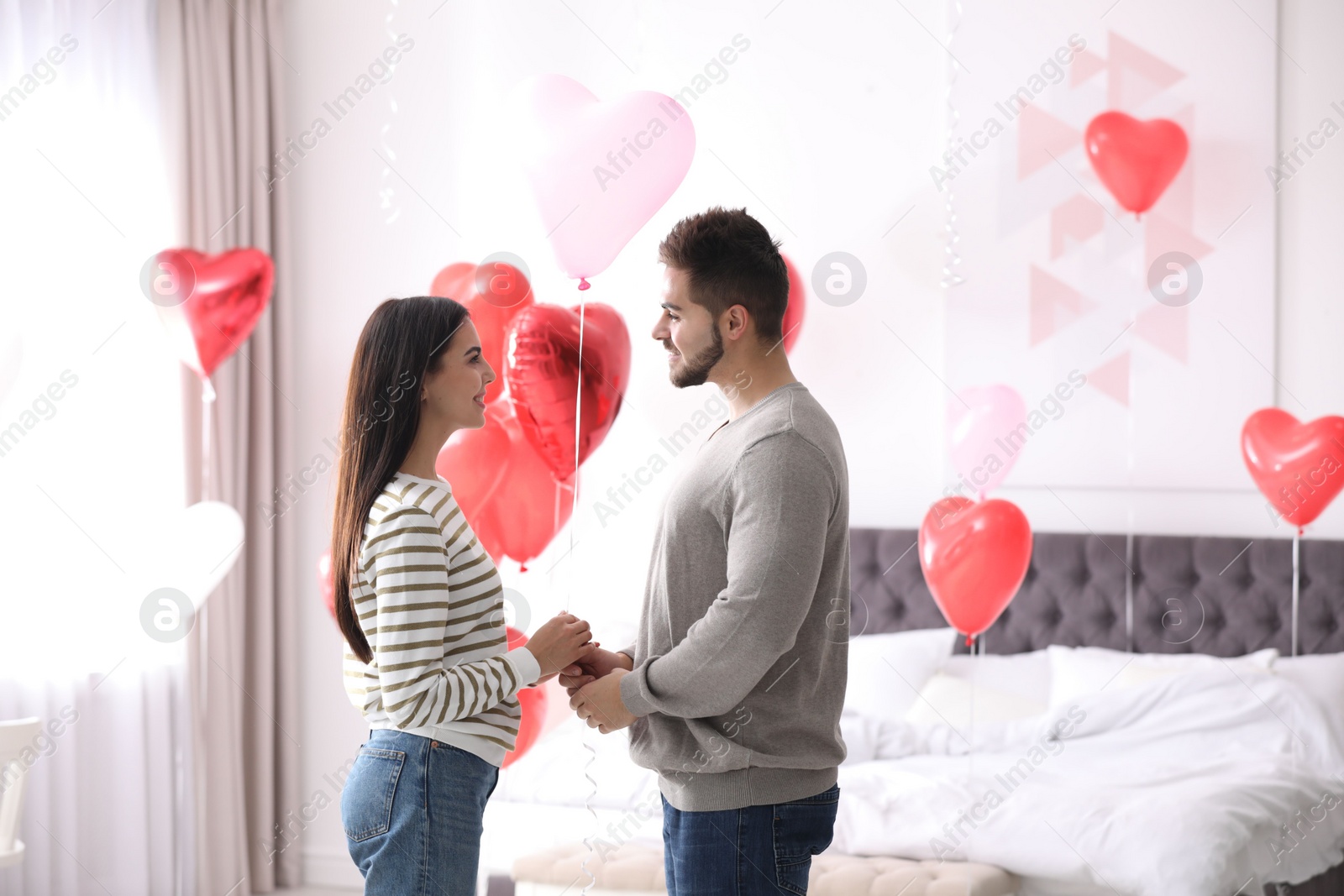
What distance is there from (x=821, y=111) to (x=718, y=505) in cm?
260

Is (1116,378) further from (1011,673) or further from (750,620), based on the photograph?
(750,620)

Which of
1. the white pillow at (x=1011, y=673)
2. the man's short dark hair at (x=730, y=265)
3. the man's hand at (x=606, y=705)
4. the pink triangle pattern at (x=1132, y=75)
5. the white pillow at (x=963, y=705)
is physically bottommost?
the white pillow at (x=963, y=705)

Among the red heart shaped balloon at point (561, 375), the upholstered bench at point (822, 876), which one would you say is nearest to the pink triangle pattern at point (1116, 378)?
the upholstered bench at point (822, 876)

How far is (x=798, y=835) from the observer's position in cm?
158

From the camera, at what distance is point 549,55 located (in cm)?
393

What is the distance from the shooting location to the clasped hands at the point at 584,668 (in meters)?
1.61

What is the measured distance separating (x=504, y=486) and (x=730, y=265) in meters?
1.24

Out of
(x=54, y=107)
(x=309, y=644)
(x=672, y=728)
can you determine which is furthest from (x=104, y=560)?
(x=672, y=728)

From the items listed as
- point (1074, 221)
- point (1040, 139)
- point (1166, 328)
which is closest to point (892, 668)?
point (1166, 328)

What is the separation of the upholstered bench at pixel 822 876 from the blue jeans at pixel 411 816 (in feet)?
3.70

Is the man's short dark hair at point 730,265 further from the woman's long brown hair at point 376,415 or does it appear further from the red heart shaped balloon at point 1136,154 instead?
the red heart shaped balloon at point 1136,154

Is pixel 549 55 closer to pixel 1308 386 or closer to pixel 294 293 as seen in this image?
pixel 294 293

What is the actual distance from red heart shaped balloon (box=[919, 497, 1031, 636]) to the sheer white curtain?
208cm

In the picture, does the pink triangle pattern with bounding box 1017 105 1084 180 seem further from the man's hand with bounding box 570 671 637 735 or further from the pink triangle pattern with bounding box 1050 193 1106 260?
the man's hand with bounding box 570 671 637 735
